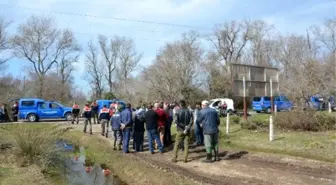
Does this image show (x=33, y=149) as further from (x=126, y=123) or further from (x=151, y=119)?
(x=151, y=119)

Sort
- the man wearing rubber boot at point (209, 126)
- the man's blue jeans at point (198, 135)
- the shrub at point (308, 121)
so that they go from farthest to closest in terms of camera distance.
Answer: the shrub at point (308, 121) → the man's blue jeans at point (198, 135) → the man wearing rubber boot at point (209, 126)

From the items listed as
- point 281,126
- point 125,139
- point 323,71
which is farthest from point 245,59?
point 125,139

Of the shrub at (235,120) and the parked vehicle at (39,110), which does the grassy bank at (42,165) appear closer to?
the shrub at (235,120)

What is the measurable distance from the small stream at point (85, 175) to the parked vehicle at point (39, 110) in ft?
60.8

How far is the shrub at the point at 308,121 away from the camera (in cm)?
1669

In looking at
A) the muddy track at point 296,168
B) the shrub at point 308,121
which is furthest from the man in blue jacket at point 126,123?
the shrub at point 308,121

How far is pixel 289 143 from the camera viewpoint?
1388 cm

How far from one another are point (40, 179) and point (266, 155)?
22.2 ft

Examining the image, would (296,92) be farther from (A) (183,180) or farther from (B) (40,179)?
(B) (40,179)


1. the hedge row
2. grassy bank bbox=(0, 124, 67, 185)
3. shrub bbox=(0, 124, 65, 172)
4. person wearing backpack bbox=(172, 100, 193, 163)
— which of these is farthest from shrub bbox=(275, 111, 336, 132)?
shrub bbox=(0, 124, 65, 172)

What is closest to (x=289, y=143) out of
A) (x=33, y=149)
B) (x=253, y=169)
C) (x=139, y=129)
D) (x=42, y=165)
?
(x=253, y=169)

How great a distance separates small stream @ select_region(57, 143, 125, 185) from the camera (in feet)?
35.4

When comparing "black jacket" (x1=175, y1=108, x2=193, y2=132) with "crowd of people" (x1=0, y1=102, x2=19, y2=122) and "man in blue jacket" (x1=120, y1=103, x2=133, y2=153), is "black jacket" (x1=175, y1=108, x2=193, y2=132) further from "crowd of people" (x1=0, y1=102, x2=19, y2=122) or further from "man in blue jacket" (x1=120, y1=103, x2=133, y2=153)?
"crowd of people" (x1=0, y1=102, x2=19, y2=122)

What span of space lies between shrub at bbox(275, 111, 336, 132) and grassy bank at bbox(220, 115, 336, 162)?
50cm
